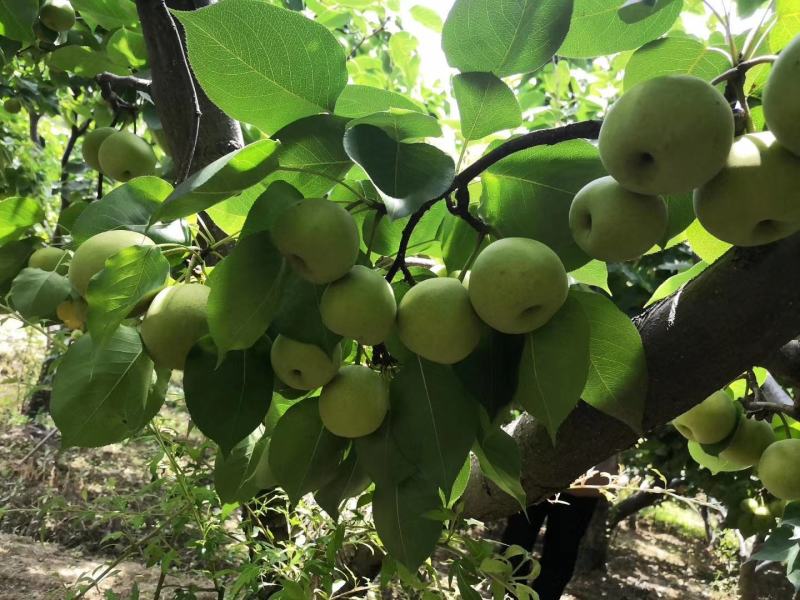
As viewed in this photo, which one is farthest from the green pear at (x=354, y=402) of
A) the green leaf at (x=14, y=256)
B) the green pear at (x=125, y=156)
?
the green pear at (x=125, y=156)

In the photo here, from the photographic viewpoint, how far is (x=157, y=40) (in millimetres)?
1202

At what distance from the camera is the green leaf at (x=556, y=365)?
55cm

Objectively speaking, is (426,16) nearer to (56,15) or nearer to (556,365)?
(56,15)

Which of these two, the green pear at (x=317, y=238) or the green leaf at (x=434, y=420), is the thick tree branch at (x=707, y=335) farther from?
the green pear at (x=317, y=238)

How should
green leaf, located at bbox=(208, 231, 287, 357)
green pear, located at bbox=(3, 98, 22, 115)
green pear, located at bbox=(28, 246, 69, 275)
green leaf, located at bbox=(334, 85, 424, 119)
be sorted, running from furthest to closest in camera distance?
green pear, located at bbox=(3, 98, 22, 115) → green pear, located at bbox=(28, 246, 69, 275) → green leaf, located at bbox=(334, 85, 424, 119) → green leaf, located at bbox=(208, 231, 287, 357)

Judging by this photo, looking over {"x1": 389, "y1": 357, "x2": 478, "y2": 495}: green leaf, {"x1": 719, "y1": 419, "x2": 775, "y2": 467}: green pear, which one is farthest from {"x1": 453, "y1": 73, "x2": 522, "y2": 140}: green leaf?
{"x1": 719, "y1": 419, "x2": 775, "y2": 467}: green pear

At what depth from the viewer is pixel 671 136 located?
0.46m

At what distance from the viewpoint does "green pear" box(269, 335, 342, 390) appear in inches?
23.3

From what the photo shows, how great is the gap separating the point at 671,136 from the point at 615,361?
0.75 ft

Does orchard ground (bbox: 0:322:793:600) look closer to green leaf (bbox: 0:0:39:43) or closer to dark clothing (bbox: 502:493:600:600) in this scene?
dark clothing (bbox: 502:493:600:600)

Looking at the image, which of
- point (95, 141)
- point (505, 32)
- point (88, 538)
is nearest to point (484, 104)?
point (505, 32)

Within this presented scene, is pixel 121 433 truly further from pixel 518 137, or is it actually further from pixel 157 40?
pixel 157 40

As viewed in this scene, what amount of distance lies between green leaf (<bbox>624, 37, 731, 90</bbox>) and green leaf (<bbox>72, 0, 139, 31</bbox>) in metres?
1.11

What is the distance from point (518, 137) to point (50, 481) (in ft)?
13.3
